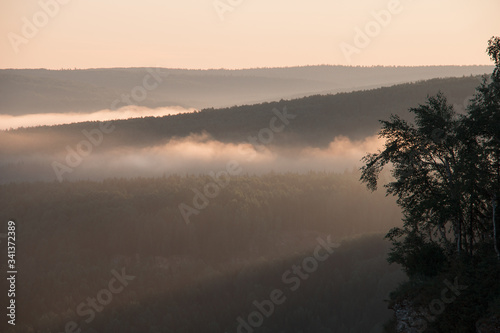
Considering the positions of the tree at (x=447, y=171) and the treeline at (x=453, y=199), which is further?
the tree at (x=447, y=171)

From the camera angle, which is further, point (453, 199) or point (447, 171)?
point (447, 171)

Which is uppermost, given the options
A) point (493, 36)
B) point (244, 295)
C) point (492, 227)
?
point (244, 295)

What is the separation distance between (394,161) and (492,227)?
25.5ft

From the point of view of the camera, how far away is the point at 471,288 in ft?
150

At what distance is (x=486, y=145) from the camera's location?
45.6 meters

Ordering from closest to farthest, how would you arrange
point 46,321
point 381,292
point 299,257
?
point 381,292 → point 46,321 → point 299,257

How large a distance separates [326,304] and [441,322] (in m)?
109

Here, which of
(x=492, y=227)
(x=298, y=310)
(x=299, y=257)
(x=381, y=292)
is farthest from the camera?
(x=299, y=257)

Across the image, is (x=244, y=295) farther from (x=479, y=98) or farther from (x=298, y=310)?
(x=479, y=98)

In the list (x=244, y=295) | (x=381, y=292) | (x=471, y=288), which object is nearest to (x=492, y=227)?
(x=471, y=288)

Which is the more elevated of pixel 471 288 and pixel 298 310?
pixel 298 310

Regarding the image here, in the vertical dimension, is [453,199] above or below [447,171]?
below

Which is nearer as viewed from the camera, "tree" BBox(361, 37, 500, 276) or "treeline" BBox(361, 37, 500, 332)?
"treeline" BBox(361, 37, 500, 332)

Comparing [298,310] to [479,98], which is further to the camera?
[298,310]
